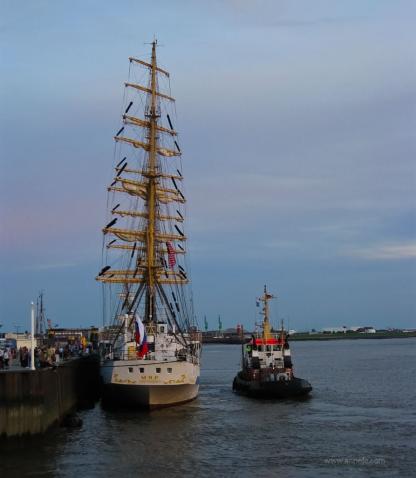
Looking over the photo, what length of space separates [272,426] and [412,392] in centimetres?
2319

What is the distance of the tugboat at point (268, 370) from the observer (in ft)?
181

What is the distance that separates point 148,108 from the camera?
6425 cm

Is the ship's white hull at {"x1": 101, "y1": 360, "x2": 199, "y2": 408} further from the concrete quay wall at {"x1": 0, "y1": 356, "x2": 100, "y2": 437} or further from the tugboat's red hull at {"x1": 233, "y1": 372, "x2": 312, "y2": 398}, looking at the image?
the tugboat's red hull at {"x1": 233, "y1": 372, "x2": 312, "y2": 398}

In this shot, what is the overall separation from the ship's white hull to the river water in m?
0.84

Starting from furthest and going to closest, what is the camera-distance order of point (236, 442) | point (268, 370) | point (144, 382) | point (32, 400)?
point (268, 370)
point (144, 382)
point (236, 442)
point (32, 400)

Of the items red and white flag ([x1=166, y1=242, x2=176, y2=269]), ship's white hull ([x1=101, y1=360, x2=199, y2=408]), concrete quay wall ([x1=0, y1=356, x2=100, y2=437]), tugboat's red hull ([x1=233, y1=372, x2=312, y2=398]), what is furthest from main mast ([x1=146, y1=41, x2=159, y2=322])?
concrete quay wall ([x1=0, y1=356, x2=100, y2=437])

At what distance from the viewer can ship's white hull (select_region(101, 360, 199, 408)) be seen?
47.7 metres

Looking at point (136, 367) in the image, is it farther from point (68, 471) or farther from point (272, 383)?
point (68, 471)

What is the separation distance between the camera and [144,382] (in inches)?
1884

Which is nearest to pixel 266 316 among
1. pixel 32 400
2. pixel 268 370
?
pixel 268 370

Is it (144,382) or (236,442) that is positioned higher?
(144,382)

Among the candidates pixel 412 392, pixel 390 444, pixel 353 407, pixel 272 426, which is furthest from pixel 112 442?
pixel 412 392

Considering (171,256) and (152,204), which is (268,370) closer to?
(171,256)

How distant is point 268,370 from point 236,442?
74.3ft
